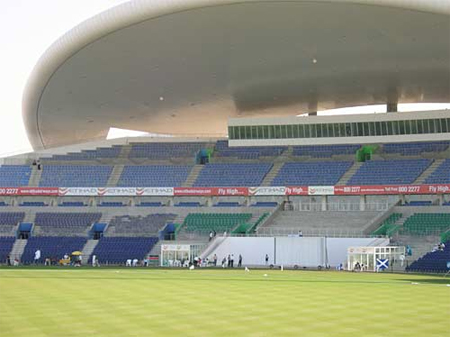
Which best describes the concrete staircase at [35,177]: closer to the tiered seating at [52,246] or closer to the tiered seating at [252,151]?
the tiered seating at [52,246]

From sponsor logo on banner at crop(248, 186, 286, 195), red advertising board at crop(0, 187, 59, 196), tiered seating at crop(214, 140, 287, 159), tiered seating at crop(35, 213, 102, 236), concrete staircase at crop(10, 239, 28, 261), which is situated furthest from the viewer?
tiered seating at crop(214, 140, 287, 159)

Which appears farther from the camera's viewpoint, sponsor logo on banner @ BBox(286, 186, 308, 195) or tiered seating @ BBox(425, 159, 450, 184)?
sponsor logo on banner @ BBox(286, 186, 308, 195)

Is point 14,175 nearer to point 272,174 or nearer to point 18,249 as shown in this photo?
point 18,249

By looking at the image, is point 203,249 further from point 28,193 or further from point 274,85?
point 28,193

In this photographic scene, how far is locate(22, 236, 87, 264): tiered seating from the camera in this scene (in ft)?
209

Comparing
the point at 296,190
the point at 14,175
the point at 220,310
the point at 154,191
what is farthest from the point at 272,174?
the point at 220,310

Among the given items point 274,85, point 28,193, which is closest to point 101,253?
point 28,193

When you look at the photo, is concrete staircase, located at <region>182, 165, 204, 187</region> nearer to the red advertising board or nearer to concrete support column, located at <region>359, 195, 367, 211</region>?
the red advertising board

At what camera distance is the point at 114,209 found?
237ft

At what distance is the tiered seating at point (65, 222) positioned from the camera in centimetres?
6912

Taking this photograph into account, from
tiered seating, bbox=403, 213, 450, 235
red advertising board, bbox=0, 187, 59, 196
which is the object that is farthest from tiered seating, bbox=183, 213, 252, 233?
red advertising board, bbox=0, 187, 59, 196

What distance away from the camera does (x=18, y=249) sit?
6562cm

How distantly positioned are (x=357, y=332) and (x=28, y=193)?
200ft

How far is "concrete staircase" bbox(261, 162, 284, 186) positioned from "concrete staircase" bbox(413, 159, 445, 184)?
1371cm
